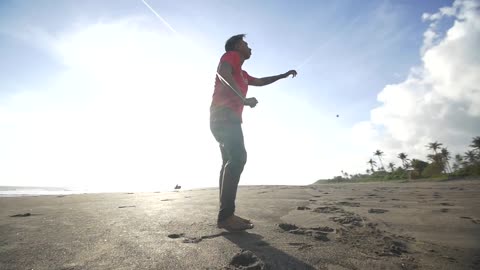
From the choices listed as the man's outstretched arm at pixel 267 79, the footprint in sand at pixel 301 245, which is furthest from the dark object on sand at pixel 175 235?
the man's outstretched arm at pixel 267 79

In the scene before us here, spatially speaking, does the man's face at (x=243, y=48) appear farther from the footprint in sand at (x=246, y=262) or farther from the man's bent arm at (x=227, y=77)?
the footprint in sand at (x=246, y=262)

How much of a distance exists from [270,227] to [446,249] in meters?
1.23

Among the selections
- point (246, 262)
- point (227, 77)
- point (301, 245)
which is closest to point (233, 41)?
point (227, 77)

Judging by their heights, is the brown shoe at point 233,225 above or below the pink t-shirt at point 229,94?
below

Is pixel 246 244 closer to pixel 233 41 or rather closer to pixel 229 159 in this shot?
pixel 229 159

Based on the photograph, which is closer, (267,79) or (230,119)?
(230,119)

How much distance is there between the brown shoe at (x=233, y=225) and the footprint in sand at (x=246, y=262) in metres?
0.72

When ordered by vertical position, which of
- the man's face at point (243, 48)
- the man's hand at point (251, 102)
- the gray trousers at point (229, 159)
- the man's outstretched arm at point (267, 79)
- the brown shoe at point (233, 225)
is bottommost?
the brown shoe at point (233, 225)

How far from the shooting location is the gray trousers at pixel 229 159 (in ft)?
7.61

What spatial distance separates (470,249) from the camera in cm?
155

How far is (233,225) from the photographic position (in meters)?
2.14

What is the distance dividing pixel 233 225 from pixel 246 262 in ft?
2.61

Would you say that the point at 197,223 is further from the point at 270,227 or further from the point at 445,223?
the point at 445,223

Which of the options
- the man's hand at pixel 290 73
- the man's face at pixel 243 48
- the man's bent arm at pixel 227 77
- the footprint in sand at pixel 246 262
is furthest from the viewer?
the man's hand at pixel 290 73
